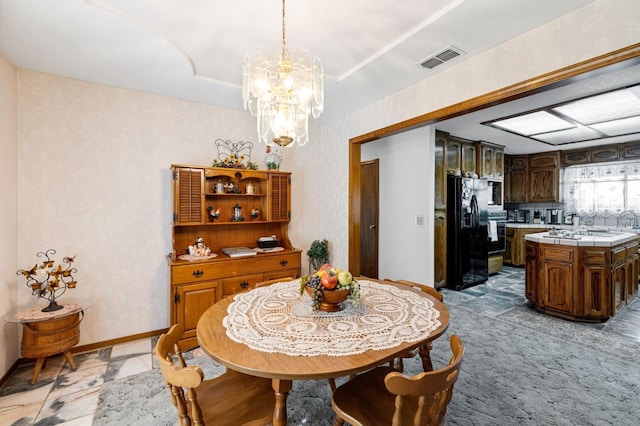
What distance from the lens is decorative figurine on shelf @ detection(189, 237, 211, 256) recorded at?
318cm

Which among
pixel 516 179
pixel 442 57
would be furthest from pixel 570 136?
pixel 442 57

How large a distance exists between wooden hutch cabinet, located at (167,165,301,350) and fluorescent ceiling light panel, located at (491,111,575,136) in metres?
→ 3.14

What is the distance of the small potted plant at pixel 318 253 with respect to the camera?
406 cm

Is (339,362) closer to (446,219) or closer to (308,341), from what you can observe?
(308,341)

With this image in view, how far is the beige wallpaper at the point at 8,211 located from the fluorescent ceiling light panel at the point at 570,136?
6.61 m

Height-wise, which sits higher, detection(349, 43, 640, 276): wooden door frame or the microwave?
detection(349, 43, 640, 276): wooden door frame

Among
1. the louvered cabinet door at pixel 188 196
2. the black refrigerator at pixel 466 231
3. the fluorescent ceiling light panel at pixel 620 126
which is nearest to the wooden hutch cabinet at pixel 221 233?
the louvered cabinet door at pixel 188 196

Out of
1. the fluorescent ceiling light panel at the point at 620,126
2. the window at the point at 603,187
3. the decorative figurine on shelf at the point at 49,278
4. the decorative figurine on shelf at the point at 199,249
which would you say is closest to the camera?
the decorative figurine on shelf at the point at 49,278

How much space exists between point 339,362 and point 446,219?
→ 13.0 ft

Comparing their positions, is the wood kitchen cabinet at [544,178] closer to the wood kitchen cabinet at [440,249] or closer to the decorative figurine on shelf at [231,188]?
the wood kitchen cabinet at [440,249]

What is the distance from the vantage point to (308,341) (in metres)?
1.35

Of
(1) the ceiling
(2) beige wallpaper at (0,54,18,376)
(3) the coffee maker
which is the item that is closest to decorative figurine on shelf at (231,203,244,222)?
(1) the ceiling

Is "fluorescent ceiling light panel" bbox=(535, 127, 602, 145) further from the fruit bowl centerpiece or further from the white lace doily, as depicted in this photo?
the fruit bowl centerpiece

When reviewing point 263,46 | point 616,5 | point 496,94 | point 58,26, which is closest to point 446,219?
point 496,94
